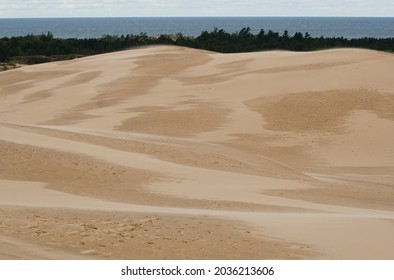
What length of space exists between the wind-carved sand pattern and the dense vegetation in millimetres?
15019

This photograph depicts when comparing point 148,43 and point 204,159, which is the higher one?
point 148,43

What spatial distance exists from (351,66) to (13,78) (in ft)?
53.3

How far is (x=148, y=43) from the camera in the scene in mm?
55469

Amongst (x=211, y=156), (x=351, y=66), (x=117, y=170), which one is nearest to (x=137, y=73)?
(x=351, y=66)

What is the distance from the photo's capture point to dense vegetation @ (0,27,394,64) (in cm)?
5178

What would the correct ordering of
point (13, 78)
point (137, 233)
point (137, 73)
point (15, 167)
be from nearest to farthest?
point (137, 233), point (15, 167), point (137, 73), point (13, 78)

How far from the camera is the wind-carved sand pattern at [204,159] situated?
888cm

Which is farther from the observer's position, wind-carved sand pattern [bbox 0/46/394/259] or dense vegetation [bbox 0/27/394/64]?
dense vegetation [bbox 0/27/394/64]

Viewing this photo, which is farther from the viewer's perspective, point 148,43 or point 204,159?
point 148,43

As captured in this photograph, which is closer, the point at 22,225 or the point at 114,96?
the point at 22,225

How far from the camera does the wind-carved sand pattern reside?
8.88 meters

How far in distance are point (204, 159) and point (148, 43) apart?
1582 inches

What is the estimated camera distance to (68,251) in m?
8.09
